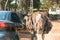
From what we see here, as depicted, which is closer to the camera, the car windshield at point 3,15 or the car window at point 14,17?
the car window at point 14,17

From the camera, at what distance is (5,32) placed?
5.32 meters

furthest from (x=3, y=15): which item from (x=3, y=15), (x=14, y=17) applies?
(x=14, y=17)

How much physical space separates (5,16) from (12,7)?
30.4 meters

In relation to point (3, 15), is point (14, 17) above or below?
below

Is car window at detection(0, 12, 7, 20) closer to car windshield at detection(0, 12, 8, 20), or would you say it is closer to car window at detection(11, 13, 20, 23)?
car windshield at detection(0, 12, 8, 20)

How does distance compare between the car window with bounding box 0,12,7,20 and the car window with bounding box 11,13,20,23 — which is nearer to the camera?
the car window with bounding box 11,13,20,23

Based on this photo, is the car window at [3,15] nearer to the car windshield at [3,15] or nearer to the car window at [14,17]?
the car windshield at [3,15]

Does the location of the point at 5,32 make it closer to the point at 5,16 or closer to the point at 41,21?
the point at 41,21

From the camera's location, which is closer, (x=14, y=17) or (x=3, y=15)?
(x=3, y=15)

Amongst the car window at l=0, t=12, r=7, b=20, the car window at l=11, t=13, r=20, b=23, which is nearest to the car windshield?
the car window at l=0, t=12, r=7, b=20

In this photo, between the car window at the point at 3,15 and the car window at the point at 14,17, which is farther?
the car window at the point at 3,15

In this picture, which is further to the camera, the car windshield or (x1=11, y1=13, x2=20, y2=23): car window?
the car windshield

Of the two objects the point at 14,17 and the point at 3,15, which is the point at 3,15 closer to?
the point at 3,15

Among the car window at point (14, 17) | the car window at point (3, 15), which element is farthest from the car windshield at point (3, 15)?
the car window at point (14, 17)
